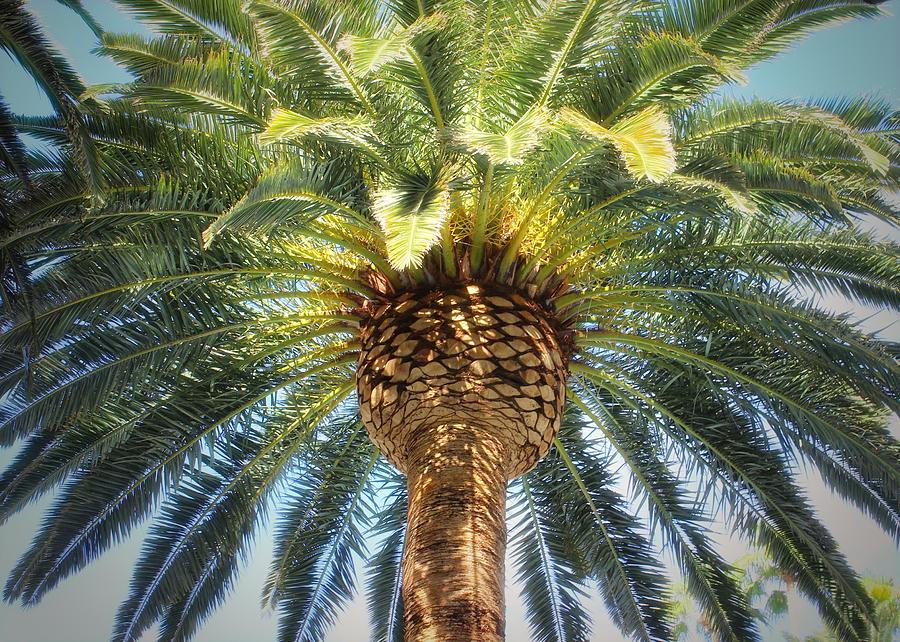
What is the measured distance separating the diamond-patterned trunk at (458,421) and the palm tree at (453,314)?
0.02 metres

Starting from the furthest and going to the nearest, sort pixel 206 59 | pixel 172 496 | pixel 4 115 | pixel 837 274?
pixel 172 496, pixel 837 274, pixel 206 59, pixel 4 115

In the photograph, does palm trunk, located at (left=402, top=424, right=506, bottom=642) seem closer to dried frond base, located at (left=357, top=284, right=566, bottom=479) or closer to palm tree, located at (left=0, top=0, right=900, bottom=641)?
palm tree, located at (left=0, top=0, right=900, bottom=641)

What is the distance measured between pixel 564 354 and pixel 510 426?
1091 mm

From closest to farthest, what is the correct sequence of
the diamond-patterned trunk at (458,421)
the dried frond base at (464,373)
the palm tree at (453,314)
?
1. the diamond-patterned trunk at (458,421)
2. the palm tree at (453,314)
3. the dried frond base at (464,373)

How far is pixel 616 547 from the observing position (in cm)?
715

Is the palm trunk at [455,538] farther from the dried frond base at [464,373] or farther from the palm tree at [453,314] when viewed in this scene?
the dried frond base at [464,373]

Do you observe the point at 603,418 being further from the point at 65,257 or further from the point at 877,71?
the point at 877,71

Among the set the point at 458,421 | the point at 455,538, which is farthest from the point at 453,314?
the point at 455,538

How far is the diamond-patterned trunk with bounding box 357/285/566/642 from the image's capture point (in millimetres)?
4570

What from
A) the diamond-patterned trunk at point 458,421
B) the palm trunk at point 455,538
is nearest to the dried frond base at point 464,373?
the diamond-patterned trunk at point 458,421

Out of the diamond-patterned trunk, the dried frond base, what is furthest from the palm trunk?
the dried frond base

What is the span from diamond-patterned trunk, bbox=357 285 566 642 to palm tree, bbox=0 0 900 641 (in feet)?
0.07

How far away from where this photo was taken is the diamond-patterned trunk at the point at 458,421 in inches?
180

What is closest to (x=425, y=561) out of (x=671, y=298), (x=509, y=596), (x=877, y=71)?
(x=671, y=298)
